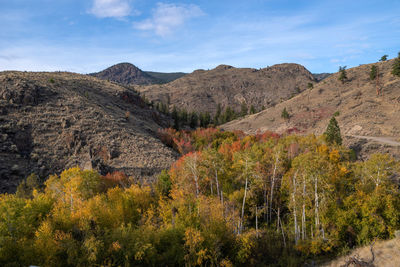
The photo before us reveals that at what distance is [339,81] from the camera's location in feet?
281

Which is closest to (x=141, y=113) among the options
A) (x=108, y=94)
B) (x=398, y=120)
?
(x=108, y=94)

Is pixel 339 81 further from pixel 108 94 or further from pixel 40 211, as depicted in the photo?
pixel 40 211

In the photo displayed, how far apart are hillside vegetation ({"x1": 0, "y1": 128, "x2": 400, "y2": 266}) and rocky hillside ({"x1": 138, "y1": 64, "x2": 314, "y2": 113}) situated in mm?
122263

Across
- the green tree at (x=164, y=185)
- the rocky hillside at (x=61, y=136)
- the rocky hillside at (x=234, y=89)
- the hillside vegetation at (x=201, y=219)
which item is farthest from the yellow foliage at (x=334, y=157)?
the rocky hillside at (x=234, y=89)

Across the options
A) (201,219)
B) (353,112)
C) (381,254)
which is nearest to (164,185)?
(201,219)

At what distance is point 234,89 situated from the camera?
174 metres

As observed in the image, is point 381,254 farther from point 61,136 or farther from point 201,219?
point 61,136

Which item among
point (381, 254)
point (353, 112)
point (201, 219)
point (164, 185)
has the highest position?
point (353, 112)

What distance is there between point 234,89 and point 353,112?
386 feet

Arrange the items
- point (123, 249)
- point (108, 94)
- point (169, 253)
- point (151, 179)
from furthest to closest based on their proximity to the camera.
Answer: point (108, 94)
point (151, 179)
point (169, 253)
point (123, 249)

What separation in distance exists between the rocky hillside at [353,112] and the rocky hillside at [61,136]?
132 ft

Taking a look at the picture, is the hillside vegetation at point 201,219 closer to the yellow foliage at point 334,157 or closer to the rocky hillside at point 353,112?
the yellow foliage at point 334,157

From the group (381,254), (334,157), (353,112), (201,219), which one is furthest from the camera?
(353,112)

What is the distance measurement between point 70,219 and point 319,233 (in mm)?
22497
